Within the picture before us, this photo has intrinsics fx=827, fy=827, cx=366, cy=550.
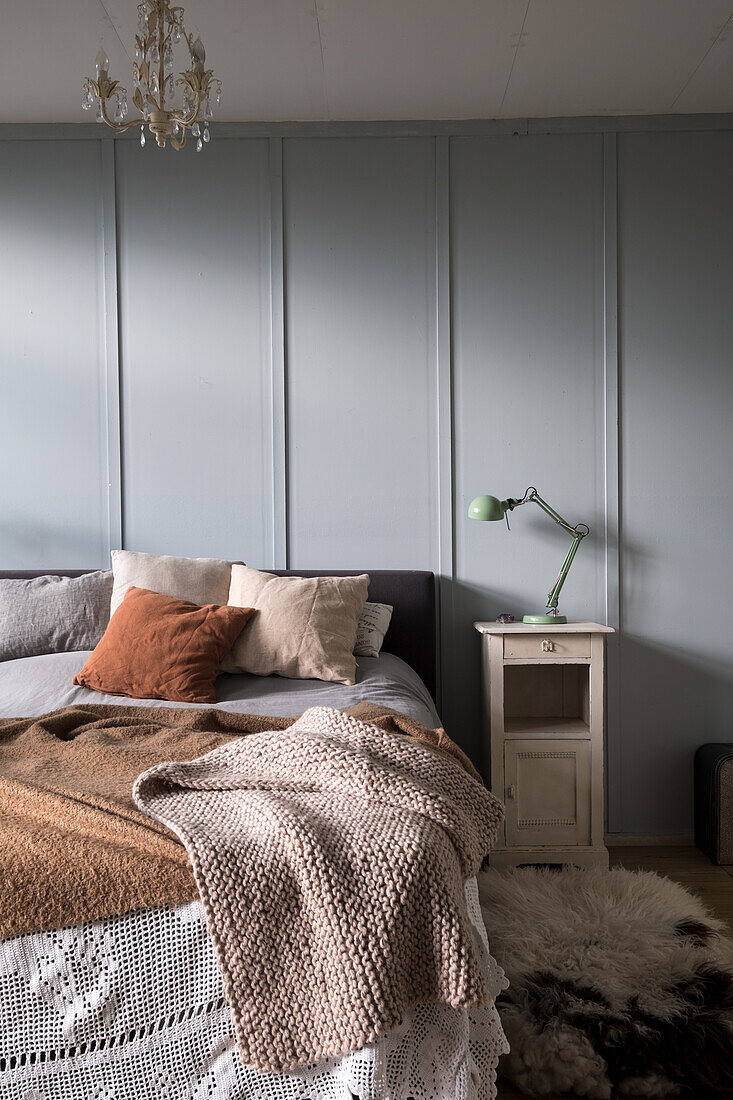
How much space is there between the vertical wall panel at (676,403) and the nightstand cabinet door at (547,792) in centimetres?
49

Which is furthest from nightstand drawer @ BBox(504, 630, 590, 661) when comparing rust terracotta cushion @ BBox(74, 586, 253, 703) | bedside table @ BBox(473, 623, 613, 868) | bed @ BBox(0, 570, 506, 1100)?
bed @ BBox(0, 570, 506, 1100)

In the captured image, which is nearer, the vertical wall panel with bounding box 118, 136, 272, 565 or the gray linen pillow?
the gray linen pillow

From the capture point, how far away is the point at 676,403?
3184 millimetres

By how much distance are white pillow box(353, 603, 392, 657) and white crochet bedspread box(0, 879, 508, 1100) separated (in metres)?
1.73

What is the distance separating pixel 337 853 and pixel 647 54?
2.83 m

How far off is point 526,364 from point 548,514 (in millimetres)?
587

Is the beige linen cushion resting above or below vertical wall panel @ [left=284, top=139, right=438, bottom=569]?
below

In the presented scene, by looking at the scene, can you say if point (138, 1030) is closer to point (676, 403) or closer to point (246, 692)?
point (246, 692)

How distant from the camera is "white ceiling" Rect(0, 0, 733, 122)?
2.54 meters

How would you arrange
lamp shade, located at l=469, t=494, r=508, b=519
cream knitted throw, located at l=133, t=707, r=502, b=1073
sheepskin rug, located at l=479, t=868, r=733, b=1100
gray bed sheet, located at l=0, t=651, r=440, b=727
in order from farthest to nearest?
lamp shade, located at l=469, t=494, r=508, b=519
gray bed sheet, located at l=0, t=651, r=440, b=727
sheepskin rug, located at l=479, t=868, r=733, b=1100
cream knitted throw, located at l=133, t=707, r=502, b=1073

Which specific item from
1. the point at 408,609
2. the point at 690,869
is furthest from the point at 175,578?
the point at 690,869

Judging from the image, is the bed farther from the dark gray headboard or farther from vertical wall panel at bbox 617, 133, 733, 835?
vertical wall panel at bbox 617, 133, 733, 835

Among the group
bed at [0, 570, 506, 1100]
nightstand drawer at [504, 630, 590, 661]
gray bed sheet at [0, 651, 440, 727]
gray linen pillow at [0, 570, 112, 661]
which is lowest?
bed at [0, 570, 506, 1100]

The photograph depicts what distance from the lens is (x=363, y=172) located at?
321 centimetres
